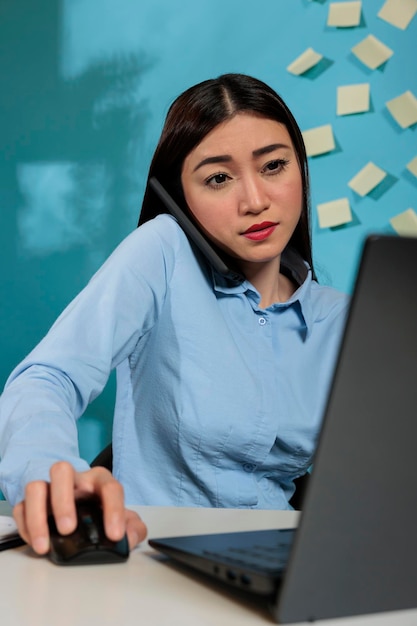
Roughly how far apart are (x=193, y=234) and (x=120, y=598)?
0.84 meters

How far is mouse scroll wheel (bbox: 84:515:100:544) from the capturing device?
2.27 ft

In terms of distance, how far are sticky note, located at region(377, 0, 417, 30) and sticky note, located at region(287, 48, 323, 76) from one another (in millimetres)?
219

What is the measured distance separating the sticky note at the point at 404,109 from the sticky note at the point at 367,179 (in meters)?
0.14

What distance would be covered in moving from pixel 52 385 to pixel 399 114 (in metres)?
1.68

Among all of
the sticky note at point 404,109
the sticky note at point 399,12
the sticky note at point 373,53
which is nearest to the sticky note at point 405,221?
the sticky note at point 404,109

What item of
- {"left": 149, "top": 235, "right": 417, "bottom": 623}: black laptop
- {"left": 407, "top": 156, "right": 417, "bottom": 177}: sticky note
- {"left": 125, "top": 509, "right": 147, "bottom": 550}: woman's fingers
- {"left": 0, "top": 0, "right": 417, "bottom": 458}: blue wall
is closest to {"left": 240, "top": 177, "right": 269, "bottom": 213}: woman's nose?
{"left": 125, "top": 509, "right": 147, "bottom": 550}: woman's fingers

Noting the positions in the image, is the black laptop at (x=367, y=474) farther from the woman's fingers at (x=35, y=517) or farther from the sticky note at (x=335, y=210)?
the sticky note at (x=335, y=210)

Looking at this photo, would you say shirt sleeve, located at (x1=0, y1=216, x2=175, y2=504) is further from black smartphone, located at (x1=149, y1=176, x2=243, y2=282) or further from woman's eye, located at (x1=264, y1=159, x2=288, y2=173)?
woman's eye, located at (x1=264, y1=159, x2=288, y2=173)

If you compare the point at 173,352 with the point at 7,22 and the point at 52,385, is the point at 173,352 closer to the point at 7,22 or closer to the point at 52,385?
the point at 52,385

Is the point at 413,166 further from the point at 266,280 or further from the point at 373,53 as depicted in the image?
the point at 266,280

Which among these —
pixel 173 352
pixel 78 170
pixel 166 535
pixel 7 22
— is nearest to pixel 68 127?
pixel 78 170

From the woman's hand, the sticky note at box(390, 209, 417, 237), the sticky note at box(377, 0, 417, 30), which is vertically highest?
the sticky note at box(377, 0, 417, 30)

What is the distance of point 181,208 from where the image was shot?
1479mm

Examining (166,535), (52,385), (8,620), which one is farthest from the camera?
(52,385)
